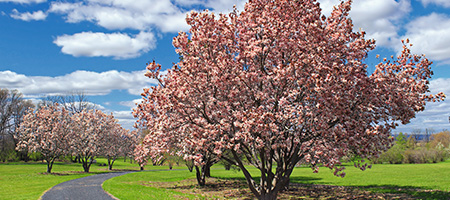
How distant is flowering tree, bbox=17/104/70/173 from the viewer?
4484 centimetres

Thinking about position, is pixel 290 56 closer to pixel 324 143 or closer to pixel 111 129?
pixel 324 143

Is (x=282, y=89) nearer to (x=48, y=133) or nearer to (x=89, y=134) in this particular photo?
(x=48, y=133)

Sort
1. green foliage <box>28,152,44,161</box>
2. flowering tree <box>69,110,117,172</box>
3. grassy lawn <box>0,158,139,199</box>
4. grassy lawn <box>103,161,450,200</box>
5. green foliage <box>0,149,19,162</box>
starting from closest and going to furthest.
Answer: grassy lawn <box>0,158,139,199</box>
grassy lawn <box>103,161,450,200</box>
flowering tree <box>69,110,117,172</box>
green foliage <box>0,149,19,162</box>
green foliage <box>28,152,44,161</box>

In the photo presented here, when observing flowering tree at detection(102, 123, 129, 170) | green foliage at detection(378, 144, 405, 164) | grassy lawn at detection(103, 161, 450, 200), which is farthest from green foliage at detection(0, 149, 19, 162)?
green foliage at detection(378, 144, 405, 164)

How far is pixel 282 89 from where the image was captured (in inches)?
529

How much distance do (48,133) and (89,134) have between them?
1029 cm

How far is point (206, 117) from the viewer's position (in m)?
13.8

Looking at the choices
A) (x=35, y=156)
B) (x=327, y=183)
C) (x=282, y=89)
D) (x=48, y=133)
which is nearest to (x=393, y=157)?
(x=327, y=183)

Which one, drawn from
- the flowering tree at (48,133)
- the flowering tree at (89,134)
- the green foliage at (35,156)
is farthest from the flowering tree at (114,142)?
the green foliage at (35,156)

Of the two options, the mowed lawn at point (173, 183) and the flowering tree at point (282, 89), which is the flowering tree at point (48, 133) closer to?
the mowed lawn at point (173, 183)

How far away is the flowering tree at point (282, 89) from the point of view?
11680 mm

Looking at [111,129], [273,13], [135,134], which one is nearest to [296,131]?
[273,13]

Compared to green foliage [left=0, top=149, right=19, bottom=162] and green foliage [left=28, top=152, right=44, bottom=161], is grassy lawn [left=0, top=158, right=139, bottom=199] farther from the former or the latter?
green foliage [left=28, top=152, right=44, bottom=161]

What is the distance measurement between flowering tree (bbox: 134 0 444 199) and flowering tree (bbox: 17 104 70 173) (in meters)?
36.9
